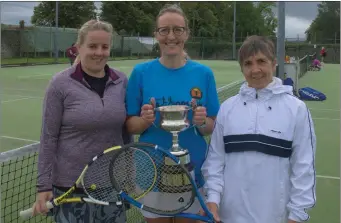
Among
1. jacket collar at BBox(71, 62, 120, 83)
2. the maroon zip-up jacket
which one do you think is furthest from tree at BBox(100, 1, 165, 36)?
the maroon zip-up jacket

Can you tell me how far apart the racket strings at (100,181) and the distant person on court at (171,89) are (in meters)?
0.19

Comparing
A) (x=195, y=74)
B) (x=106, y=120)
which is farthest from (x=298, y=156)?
(x=106, y=120)

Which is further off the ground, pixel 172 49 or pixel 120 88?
pixel 172 49

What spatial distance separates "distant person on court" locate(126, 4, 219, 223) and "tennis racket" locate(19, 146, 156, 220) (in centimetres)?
18

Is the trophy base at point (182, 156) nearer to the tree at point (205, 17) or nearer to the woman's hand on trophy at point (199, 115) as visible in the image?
the woman's hand on trophy at point (199, 115)

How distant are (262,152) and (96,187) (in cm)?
73

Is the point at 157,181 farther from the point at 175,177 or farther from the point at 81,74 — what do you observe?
the point at 81,74

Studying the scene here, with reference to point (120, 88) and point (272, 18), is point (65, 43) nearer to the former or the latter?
point (120, 88)

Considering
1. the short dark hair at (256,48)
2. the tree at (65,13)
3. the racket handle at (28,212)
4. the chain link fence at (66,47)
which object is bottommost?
the racket handle at (28,212)

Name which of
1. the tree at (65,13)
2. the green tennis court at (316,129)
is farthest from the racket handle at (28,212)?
the tree at (65,13)

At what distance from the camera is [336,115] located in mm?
8023

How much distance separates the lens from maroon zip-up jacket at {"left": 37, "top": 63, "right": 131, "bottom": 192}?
6.27 ft

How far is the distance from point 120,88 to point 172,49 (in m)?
0.30

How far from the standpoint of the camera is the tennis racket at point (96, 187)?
6.08ft
